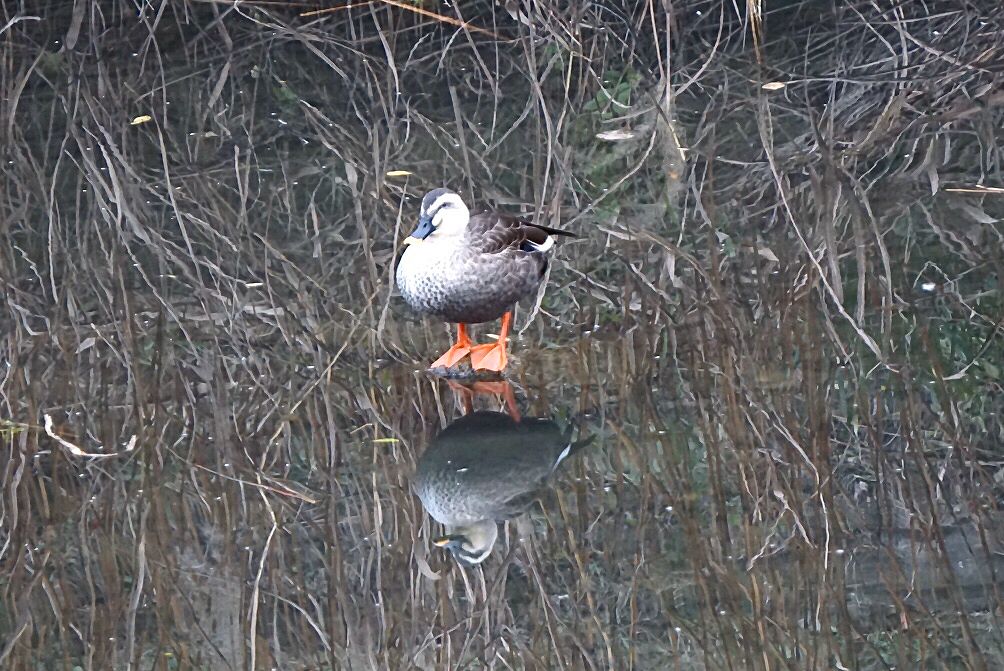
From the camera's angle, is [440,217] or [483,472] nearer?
[483,472]

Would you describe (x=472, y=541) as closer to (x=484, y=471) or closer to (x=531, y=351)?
(x=484, y=471)

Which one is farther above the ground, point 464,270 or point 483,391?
point 464,270

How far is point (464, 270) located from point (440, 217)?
0.53ft

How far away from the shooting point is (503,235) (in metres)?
4.18

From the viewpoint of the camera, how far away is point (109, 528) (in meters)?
3.38

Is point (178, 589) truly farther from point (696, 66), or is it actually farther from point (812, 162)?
point (696, 66)

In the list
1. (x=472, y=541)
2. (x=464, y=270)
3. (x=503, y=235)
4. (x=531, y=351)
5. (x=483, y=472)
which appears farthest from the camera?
(x=531, y=351)

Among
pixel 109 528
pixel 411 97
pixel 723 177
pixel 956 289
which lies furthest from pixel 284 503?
pixel 411 97

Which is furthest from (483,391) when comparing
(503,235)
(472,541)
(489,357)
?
(472,541)

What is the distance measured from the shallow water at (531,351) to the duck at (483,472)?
2cm

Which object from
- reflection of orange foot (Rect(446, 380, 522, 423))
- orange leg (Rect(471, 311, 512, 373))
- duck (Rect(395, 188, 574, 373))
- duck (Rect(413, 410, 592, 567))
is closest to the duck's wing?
duck (Rect(395, 188, 574, 373))

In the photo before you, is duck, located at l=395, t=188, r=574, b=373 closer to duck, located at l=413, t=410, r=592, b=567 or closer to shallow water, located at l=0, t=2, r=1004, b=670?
shallow water, located at l=0, t=2, r=1004, b=670

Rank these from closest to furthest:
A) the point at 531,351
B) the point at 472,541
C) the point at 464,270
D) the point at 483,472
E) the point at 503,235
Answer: the point at 472,541 → the point at 483,472 → the point at 464,270 → the point at 503,235 → the point at 531,351

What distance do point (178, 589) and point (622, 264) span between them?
7.02 ft
